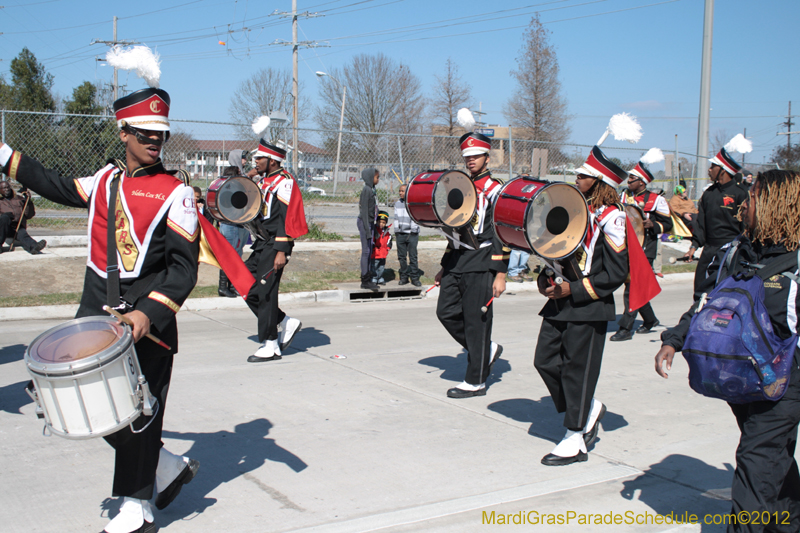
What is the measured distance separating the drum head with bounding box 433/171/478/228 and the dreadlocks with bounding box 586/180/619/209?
1.28 m

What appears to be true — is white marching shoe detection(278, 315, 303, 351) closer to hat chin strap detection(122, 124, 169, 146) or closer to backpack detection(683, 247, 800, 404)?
hat chin strap detection(122, 124, 169, 146)

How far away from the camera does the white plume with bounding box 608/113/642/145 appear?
4.86 metres

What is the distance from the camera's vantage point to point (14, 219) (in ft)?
39.8

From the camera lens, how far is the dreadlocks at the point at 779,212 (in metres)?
3.02

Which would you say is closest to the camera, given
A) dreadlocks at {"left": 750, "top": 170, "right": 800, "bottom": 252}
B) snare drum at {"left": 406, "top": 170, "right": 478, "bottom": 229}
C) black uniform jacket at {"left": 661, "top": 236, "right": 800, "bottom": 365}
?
black uniform jacket at {"left": 661, "top": 236, "right": 800, "bottom": 365}

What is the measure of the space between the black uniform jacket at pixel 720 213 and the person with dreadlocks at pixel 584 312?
3.72 metres

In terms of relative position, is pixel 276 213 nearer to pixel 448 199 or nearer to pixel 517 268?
pixel 448 199

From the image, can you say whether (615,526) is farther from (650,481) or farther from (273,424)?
(273,424)

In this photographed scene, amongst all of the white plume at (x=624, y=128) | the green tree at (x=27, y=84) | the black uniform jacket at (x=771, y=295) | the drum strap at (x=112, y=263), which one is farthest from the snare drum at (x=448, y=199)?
the green tree at (x=27, y=84)

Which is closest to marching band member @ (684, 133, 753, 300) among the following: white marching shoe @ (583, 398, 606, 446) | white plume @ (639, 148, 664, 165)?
white plume @ (639, 148, 664, 165)

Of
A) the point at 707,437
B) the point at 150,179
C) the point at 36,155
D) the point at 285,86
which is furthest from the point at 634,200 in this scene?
the point at 285,86

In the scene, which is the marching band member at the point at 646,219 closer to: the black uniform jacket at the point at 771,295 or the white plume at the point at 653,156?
the white plume at the point at 653,156

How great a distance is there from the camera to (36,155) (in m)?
13.0

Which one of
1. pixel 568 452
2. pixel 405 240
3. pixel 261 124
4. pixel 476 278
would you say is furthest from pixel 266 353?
pixel 405 240
